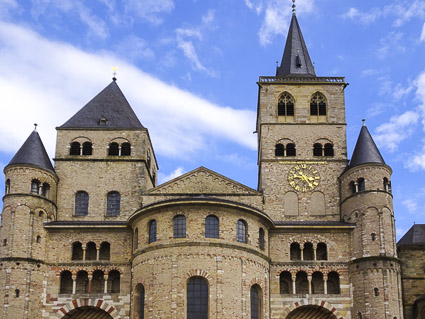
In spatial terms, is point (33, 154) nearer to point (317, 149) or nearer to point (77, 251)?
point (77, 251)

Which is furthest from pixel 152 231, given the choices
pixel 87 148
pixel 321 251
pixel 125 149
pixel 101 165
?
pixel 321 251

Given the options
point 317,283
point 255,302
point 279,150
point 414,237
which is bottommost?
point 255,302

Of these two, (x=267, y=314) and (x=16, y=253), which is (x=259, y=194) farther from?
(x=16, y=253)

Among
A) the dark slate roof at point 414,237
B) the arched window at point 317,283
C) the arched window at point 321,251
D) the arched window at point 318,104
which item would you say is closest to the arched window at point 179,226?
the arched window at point 317,283

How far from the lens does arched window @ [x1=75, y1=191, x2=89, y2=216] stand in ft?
177

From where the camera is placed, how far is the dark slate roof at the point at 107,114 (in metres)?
57.8

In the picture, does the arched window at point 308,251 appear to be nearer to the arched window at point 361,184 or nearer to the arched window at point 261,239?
the arched window at point 261,239

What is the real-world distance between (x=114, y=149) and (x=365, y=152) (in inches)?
783

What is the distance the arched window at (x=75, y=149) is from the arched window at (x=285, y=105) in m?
16.6

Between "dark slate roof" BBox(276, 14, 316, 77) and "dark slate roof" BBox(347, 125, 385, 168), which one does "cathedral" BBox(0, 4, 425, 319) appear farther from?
"dark slate roof" BBox(276, 14, 316, 77)

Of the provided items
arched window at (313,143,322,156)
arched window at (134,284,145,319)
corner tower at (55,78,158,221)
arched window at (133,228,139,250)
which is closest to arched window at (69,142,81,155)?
corner tower at (55,78,158,221)

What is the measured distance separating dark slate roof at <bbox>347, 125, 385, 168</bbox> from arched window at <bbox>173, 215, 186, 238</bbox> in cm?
1434

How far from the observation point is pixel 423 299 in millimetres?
51688

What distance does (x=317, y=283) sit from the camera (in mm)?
50625
